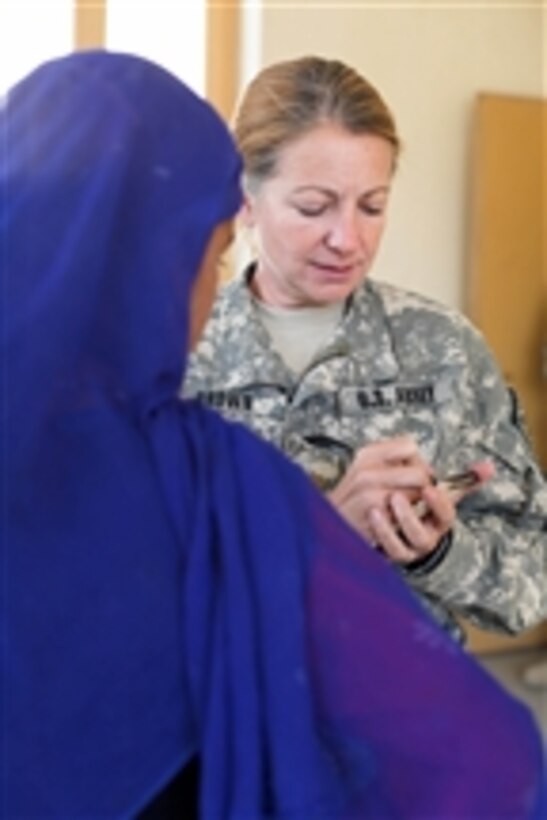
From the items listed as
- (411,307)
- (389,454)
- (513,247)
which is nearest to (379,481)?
(389,454)

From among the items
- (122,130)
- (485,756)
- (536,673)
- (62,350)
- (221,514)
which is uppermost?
(122,130)

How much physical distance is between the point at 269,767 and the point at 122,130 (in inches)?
15.5

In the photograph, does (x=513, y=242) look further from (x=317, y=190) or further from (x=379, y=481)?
(x=379, y=481)

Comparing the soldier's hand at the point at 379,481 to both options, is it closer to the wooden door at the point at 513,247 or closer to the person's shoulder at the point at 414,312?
the person's shoulder at the point at 414,312

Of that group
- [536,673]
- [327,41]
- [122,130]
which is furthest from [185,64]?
[122,130]

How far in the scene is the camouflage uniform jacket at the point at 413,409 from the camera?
1177 millimetres

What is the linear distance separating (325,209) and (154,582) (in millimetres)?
635

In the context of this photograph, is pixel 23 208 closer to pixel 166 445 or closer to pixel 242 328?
pixel 166 445

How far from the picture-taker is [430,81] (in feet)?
11.1

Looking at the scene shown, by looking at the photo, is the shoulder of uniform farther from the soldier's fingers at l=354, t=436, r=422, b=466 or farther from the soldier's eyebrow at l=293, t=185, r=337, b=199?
the soldier's fingers at l=354, t=436, r=422, b=466

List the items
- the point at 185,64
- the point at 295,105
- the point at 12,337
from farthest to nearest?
the point at 185,64
the point at 295,105
the point at 12,337

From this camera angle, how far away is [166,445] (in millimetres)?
691

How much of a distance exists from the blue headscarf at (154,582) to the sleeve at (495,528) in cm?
42

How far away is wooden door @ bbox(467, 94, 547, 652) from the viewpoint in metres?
3.41
